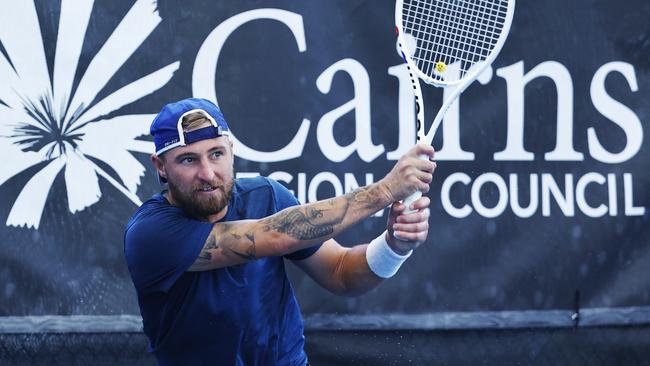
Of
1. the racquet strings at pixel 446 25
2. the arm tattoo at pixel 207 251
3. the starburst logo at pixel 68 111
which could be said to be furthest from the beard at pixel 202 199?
the starburst logo at pixel 68 111

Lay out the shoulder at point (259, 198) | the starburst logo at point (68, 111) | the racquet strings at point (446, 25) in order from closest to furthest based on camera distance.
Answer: the shoulder at point (259, 198) < the racquet strings at point (446, 25) < the starburst logo at point (68, 111)

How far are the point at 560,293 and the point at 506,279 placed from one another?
24cm

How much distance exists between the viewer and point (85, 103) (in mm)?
4039

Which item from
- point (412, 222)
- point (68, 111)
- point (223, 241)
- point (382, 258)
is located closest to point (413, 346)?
point (382, 258)

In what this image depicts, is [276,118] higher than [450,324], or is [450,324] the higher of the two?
[276,118]

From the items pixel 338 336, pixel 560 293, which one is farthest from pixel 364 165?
pixel 560 293

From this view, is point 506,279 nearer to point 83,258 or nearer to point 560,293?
point 560,293

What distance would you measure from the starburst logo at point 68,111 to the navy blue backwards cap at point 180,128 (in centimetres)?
113

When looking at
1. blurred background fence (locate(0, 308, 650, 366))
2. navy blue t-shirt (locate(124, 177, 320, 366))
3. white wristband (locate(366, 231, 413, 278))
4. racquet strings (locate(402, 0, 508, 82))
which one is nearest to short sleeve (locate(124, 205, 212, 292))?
navy blue t-shirt (locate(124, 177, 320, 366))

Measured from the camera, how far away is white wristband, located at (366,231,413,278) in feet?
10.1

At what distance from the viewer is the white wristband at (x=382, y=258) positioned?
121 inches

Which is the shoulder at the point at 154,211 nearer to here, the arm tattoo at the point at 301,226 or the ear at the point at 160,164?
the ear at the point at 160,164

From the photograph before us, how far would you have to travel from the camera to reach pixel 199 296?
297 cm

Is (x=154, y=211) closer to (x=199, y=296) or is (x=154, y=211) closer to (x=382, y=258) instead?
(x=199, y=296)
